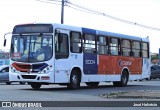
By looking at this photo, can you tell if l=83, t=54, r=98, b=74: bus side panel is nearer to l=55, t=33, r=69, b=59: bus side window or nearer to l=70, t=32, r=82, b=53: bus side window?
l=70, t=32, r=82, b=53: bus side window

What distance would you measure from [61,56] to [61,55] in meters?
0.05

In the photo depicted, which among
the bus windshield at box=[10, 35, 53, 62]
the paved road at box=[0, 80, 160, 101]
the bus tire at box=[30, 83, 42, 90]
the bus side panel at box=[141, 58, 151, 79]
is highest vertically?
the bus windshield at box=[10, 35, 53, 62]

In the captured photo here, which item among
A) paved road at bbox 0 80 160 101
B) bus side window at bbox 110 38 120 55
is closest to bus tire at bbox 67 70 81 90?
paved road at bbox 0 80 160 101

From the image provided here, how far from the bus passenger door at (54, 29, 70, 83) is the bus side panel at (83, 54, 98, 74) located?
1.86 meters

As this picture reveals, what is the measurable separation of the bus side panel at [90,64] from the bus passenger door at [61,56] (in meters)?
1.86

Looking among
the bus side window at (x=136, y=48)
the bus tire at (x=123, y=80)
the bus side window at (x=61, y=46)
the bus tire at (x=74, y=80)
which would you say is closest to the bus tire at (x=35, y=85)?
the bus tire at (x=74, y=80)

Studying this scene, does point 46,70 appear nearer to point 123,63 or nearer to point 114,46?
point 114,46

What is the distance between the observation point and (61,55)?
874 inches

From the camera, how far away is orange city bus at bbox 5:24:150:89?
2161 centimetres

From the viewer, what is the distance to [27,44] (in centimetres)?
2208

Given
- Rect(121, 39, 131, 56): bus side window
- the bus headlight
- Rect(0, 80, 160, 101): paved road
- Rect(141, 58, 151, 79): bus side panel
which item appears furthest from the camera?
Rect(141, 58, 151, 79): bus side panel

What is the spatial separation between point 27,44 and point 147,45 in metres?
13.0

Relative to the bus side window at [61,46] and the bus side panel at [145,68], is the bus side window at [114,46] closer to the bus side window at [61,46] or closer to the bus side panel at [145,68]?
the bus side panel at [145,68]

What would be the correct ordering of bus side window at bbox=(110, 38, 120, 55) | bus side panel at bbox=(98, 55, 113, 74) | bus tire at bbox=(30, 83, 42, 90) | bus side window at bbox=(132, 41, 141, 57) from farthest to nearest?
bus side window at bbox=(132, 41, 141, 57) < bus side window at bbox=(110, 38, 120, 55) < bus side panel at bbox=(98, 55, 113, 74) < bus tire at bbox=(30, 83, 42, 90)
